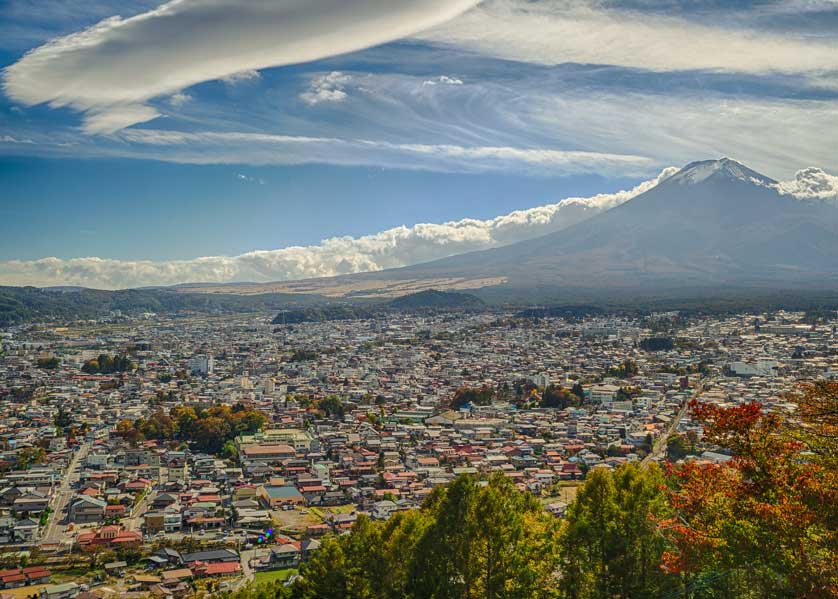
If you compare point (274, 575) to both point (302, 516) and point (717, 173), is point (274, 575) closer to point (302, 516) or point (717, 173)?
point (302, 516)

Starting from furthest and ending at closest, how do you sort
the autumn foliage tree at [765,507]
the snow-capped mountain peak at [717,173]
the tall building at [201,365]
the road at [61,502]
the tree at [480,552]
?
the snow-capped mountain peak at [717,173], the tall building at [201,365], the road at [61,502], the tree at [480,552], the autumn foliage tree at [765,507]

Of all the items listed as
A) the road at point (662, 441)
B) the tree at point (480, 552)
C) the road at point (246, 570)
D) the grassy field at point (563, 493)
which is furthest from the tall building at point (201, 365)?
the tree at point (480, 552)

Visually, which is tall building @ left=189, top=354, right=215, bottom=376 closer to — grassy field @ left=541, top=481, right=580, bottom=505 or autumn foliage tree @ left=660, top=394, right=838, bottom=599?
grassy field @ left=541, top=481, right=580, bottom=505

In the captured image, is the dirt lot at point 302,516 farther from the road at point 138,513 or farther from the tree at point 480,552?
the tree at point 480,552

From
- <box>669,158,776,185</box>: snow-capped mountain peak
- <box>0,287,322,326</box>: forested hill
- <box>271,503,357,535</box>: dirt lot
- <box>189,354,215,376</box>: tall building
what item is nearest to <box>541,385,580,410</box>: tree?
<box>271,503,357,535</box>: dirt lot

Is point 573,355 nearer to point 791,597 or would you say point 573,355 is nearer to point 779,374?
point 779,374

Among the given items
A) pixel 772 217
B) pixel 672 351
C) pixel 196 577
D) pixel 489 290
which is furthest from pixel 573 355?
pixel 772 217
